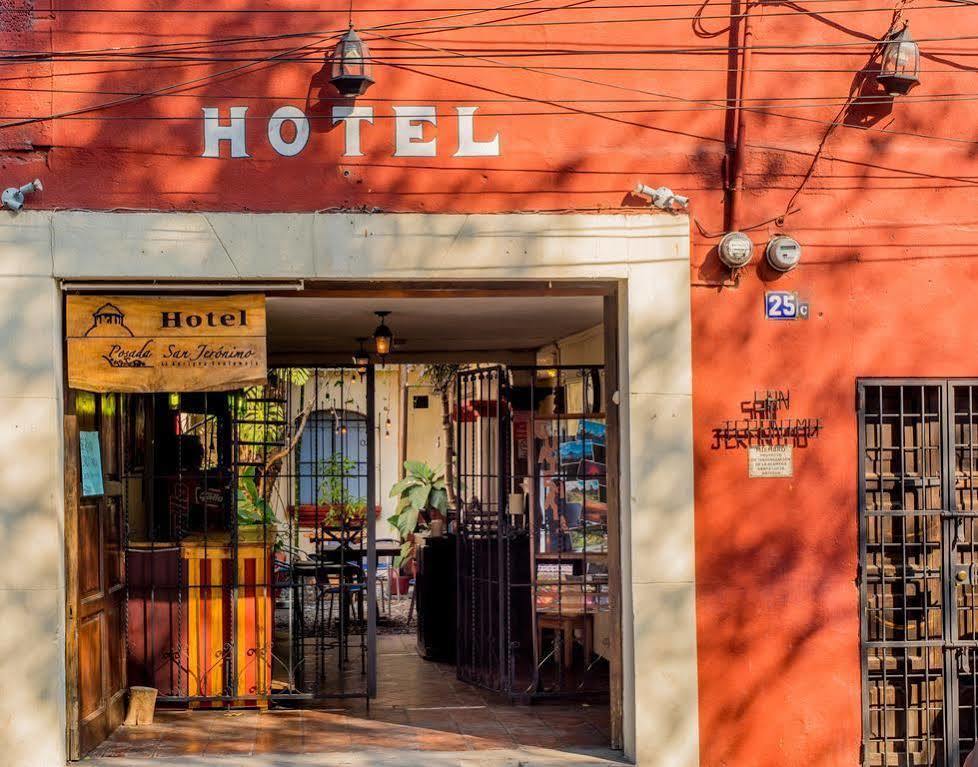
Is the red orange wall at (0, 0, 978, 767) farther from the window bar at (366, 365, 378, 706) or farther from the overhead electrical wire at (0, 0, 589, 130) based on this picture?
the window bar at (366, 365, 378, 706)

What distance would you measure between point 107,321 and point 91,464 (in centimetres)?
99

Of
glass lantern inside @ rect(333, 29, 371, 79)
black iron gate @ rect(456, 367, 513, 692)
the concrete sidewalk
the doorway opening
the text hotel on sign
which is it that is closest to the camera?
glass lantern inside @ rect(333, 29, 371, 79)

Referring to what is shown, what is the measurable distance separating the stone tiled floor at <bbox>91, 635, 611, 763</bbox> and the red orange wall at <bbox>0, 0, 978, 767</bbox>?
1654 mm

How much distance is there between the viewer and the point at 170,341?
816cm


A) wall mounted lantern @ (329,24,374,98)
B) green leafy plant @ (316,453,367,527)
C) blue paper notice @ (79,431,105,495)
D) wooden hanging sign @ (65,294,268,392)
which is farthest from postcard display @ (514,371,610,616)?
wall mounted lantern @ (329,24,374,98)

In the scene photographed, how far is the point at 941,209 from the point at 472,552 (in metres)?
4.96

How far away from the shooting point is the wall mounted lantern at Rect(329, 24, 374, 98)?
7617mm

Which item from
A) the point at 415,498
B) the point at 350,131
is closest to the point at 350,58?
the point at 350,131

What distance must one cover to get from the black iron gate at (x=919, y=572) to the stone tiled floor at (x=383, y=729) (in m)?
1.92

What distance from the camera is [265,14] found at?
797 centimetres

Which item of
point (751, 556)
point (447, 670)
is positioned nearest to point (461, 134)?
point (751, 556)

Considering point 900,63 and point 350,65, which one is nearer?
point 350,65

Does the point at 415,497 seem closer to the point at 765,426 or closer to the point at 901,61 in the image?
the point at 765,426

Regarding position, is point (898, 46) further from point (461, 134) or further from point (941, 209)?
point (461, 134)
